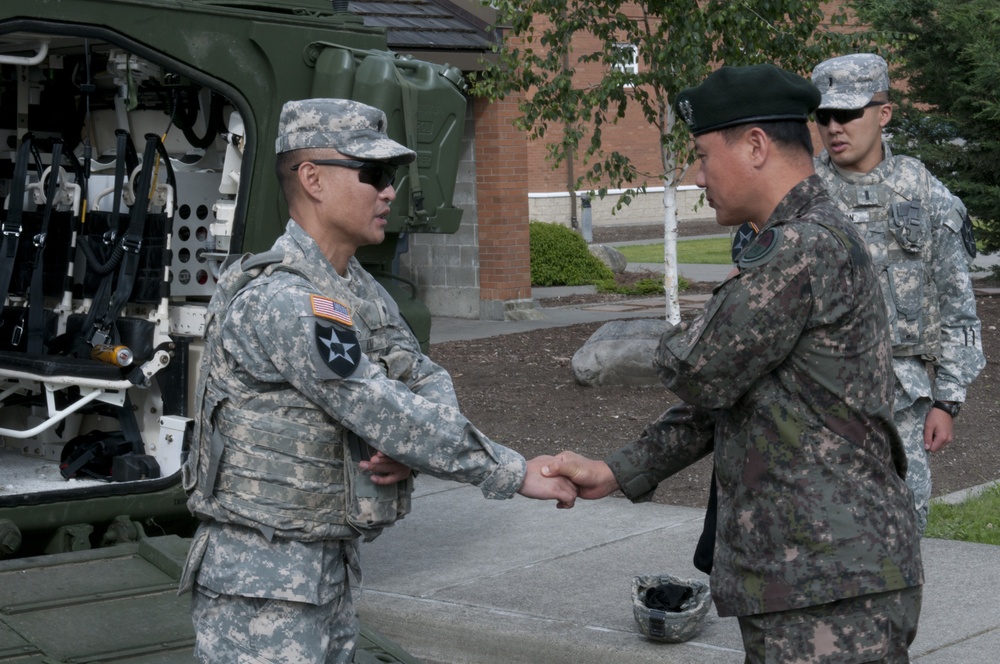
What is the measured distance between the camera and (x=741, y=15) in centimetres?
975

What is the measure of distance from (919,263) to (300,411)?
2420 millimetres

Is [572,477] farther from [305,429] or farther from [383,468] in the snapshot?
[305,429]

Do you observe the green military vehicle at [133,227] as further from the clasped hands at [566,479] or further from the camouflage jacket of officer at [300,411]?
the camouflage jacket of officer at [300,411]

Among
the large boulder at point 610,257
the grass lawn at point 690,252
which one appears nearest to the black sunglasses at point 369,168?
the large boulder at point 610,257

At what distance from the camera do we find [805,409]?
2.81 metres

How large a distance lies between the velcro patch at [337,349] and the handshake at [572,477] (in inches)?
24.2

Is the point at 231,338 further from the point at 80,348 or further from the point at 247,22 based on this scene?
the point at 80,348

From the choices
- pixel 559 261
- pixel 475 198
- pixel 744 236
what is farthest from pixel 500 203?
pixel 744 236

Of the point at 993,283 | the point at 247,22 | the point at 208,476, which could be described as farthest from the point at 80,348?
the point at 993,283

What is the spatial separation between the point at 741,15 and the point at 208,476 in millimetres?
7443

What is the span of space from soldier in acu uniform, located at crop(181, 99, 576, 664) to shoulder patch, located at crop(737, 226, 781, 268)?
77 cm

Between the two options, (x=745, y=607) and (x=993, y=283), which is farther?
(x=993, y=283)

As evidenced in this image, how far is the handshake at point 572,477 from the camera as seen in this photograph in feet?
11.3

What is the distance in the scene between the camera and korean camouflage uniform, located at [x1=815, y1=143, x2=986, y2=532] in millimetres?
4586
